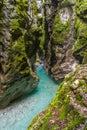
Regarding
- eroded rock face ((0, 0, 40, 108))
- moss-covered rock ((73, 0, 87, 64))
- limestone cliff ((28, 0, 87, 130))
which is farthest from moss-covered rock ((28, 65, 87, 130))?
moss-covered rock ((73, 0, 87, 64))

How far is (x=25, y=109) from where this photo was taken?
59.6 feet

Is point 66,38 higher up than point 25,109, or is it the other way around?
point 66,38

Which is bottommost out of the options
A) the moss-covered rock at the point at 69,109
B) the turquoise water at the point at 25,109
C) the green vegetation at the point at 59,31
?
the turquoise water at the point at 25,109

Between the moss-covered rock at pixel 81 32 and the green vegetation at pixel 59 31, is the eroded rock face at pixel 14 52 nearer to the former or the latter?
the moss-covered rock at pixel 81 32

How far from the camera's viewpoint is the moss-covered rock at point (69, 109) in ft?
16.3

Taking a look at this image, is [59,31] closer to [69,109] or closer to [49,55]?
[49,55]

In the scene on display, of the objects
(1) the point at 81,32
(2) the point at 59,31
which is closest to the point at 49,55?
(2) the point at 59,31

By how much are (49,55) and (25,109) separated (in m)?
13.5

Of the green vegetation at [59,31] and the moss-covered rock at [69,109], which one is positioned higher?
the moss-covered rock at [69,109]

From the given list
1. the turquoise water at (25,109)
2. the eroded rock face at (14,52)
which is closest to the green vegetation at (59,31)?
the turquoise water at (25,109)

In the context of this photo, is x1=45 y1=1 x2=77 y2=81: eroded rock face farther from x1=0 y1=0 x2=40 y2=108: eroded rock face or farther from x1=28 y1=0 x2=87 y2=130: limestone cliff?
x1=0 y1=0 x2=40 y2=108: eroded rock face

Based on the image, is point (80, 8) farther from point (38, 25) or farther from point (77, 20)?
point (38, 25)

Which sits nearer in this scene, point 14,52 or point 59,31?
point 14,52

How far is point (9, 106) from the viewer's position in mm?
18875
